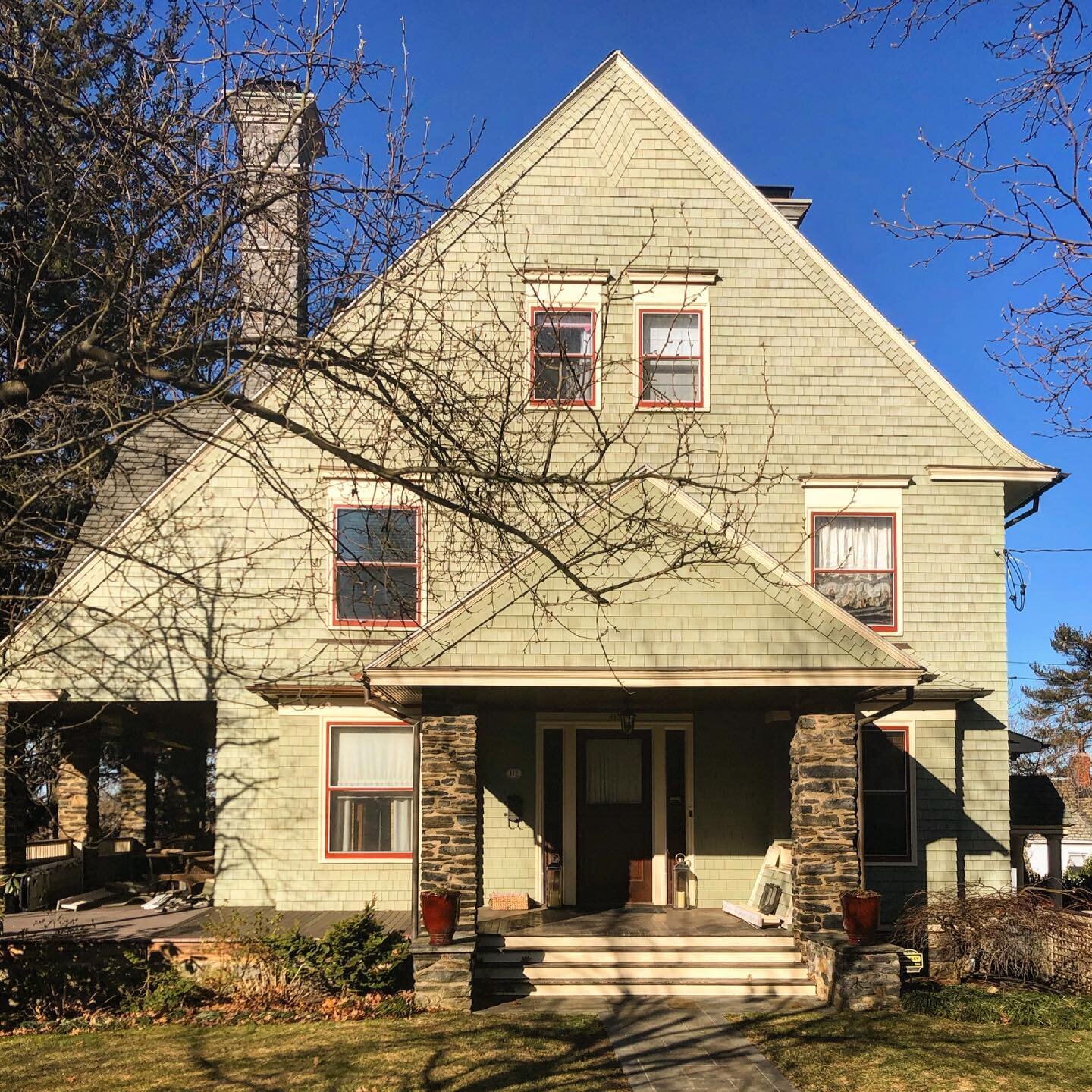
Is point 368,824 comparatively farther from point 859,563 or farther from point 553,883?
point 859,563

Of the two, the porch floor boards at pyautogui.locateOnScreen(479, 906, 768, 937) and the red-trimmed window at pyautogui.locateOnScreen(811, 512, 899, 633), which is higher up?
the red-trimmed window at pyautogui.locateOnScreen(811, 512, 899, 633)

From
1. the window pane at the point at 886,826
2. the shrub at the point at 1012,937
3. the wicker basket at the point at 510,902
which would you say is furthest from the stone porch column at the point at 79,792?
the shrub at the point at 1012,937

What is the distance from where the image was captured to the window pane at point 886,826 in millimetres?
14414

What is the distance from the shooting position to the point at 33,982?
1194 centimetres

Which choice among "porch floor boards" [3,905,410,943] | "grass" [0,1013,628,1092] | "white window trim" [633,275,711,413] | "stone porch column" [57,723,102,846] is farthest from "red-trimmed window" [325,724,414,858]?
Result: "white window trim" [633,275,711,413]

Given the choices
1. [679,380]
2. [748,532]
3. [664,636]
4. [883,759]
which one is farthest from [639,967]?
[679,380]

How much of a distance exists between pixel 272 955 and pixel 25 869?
18.1 feet

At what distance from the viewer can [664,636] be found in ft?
38.8

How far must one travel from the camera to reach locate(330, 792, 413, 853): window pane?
14492 mm

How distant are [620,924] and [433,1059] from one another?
4004mm

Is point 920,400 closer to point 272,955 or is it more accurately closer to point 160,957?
point 272,955

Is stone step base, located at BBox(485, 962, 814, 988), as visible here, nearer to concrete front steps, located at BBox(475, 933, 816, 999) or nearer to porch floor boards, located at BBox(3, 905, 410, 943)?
concrete front steps, located at BBox(475, 933, 816, 999)

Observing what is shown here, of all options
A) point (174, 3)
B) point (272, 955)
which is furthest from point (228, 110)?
point (272, 955)

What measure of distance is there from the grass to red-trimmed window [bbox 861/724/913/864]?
17.5 feet
